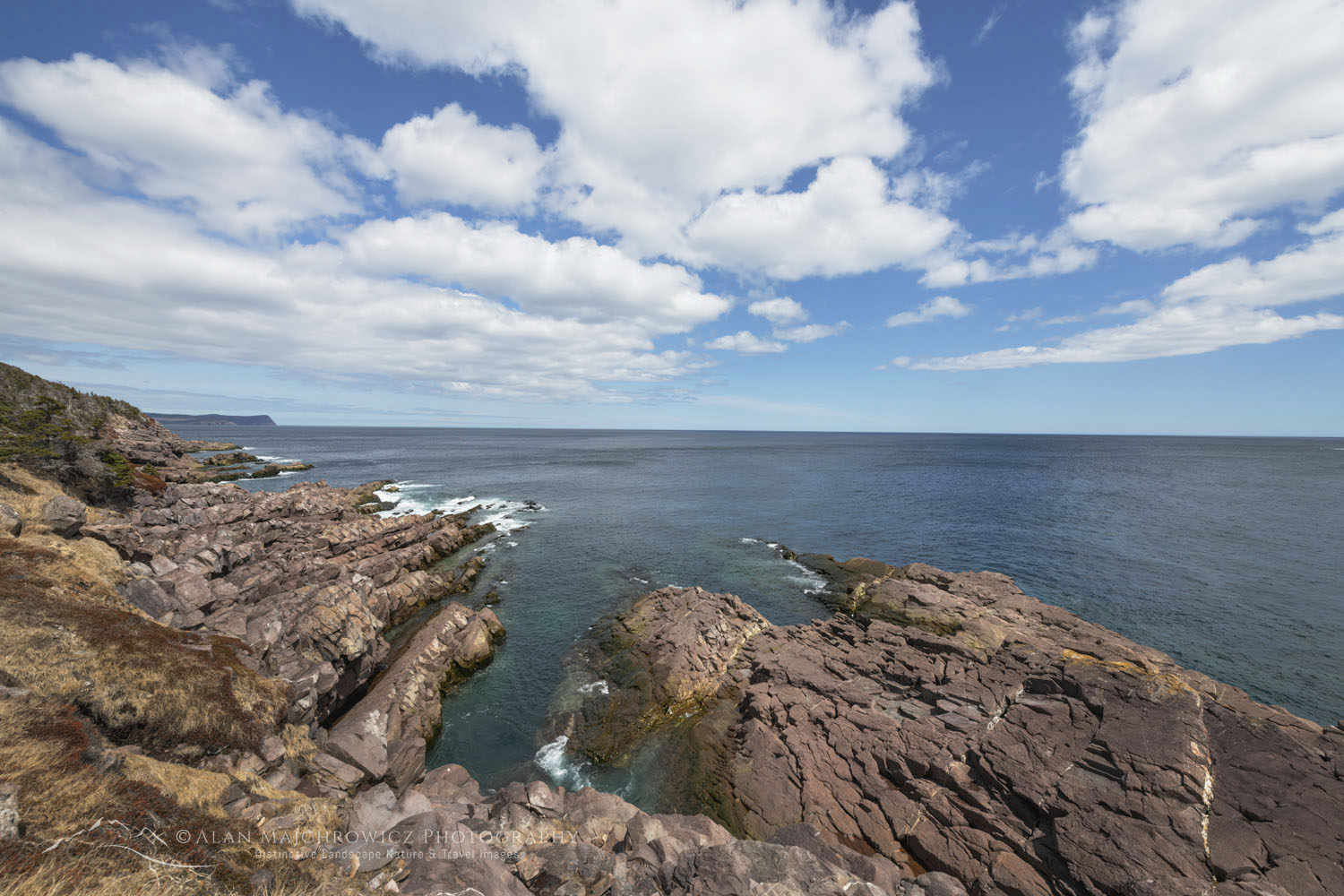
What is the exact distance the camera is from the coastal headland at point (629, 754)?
10.6 m

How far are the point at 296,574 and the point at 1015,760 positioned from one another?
42126 mm

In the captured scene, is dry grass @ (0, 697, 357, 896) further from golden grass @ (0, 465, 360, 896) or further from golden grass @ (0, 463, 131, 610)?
golden grass @ (0, 463, 131, 610)

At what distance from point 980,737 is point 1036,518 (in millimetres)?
62293

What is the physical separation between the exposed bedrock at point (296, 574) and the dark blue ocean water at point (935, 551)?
5788 millimetres

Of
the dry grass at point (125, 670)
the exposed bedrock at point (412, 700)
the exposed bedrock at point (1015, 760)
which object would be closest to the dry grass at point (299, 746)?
the dry grass at point (125, 670)

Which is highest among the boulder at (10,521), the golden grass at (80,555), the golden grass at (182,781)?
the boulder at (10,521)

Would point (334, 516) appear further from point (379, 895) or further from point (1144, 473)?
point (1144, 473)

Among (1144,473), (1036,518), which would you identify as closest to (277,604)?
(1036,518)

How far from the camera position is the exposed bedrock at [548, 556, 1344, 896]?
13.9 meters

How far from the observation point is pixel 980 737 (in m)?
19.1

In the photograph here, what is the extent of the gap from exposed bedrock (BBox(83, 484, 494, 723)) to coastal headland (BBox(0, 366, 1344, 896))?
27cm

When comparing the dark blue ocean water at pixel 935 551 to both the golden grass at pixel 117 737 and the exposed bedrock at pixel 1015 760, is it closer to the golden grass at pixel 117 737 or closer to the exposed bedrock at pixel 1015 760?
the exposed bedrock at pixel 1015 760

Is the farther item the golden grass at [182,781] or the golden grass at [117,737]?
the golden grass at [182,781]

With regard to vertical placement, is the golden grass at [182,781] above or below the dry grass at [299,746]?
above
